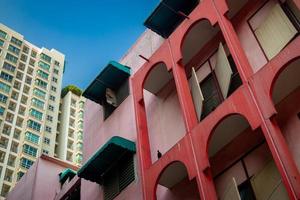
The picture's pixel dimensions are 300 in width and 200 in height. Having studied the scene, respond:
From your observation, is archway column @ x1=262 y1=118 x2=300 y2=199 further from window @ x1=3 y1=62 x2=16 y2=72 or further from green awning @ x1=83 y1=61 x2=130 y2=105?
window @ x1=3 y1=62 x2=16 y2=72

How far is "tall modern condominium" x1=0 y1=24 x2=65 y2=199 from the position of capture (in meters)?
58.8

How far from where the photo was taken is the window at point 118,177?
14414mm

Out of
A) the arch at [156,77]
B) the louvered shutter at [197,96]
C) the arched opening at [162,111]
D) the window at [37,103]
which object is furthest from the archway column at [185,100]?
the window at [37,103]

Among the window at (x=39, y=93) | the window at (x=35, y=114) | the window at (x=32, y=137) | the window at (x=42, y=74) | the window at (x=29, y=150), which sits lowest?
the window at (x=29, y=150)

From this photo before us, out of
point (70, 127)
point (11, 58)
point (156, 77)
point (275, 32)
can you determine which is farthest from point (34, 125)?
point (275, 32)

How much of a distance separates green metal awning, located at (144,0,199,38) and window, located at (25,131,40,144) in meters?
50.3

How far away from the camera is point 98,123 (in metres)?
18.4

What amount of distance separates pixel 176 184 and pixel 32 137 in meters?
54.6

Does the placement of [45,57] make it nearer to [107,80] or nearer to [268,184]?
[107,80]

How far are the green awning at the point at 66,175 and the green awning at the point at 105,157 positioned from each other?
670 centimetres

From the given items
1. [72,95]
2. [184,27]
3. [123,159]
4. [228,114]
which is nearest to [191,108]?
[228,114]

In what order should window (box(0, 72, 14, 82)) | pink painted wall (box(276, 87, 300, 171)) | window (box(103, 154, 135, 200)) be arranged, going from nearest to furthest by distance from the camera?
pink painted wall (box(276, 87, 300, 171)) → window (box(103, 154, 135, 200)) → window (box(0, 72, 14, 82))

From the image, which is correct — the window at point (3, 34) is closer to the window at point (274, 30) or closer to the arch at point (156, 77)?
the arch at point (156, 77)

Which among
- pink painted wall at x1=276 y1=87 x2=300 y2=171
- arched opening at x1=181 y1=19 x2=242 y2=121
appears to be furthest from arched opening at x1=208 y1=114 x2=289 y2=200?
arched opening at x1=181 y1=19 x2=242 y2=121
